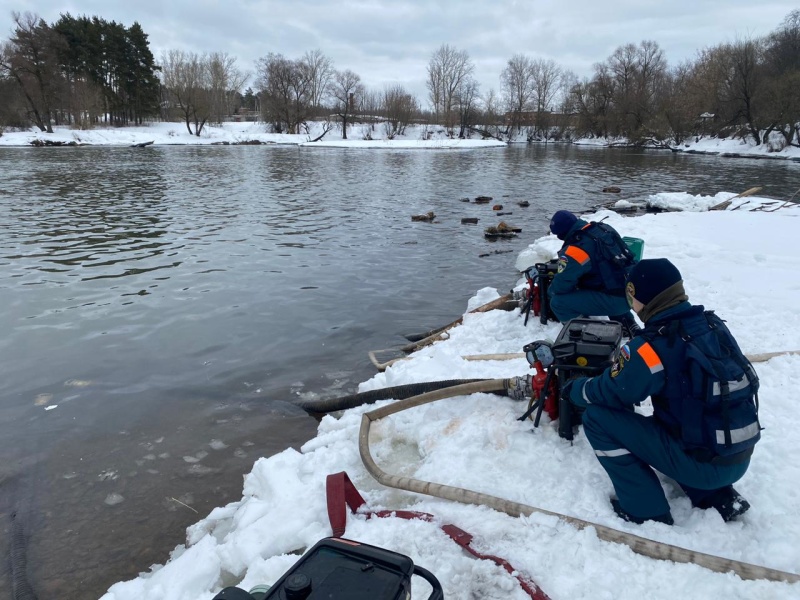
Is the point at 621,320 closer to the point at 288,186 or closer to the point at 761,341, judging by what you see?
the point at 761,341

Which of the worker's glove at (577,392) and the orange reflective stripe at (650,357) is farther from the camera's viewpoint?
the worker's glove at (577,392)

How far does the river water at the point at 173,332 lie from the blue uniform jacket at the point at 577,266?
2.69m

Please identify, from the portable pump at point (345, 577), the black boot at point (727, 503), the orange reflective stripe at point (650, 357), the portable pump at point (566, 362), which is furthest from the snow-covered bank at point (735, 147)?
the portable pump at point (345, 577)

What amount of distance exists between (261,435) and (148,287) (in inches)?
221

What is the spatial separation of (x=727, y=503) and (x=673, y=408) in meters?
0.67

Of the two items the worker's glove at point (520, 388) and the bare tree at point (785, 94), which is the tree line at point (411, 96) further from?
the worker's glove at point (520, 388)

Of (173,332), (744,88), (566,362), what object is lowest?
(173,332)

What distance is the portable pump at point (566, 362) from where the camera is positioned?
3516 mm

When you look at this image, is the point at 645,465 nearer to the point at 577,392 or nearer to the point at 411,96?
the point at 577,392

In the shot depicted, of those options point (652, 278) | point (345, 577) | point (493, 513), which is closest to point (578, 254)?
point (652, 278)

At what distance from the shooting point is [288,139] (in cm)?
6856

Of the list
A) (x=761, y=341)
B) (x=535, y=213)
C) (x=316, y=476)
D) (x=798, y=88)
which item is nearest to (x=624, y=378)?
(x=316, y=476)

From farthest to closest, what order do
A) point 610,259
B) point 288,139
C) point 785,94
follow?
point 288,139
point 785,94
point 610,259

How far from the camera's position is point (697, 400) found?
2.56 m
